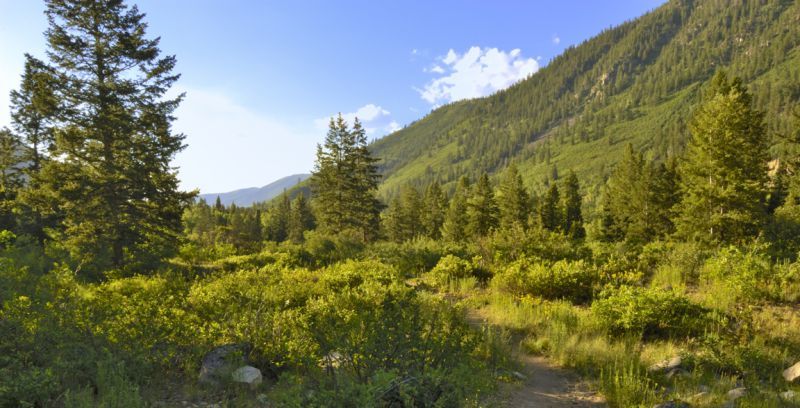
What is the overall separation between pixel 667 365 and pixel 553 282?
4.02 meters

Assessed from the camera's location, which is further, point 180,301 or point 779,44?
point 779,44

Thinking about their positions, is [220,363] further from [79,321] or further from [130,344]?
[79,321]

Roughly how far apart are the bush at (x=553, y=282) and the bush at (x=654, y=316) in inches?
84.4

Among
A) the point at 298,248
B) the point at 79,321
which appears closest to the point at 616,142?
the point at 298,248

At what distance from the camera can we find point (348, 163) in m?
31.9

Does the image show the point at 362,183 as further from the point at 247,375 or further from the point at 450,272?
the point at 247,375

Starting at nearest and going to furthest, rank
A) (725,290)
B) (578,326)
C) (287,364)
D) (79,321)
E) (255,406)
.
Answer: (255,406), (79,321), (287,364), (578,326), (725,290)

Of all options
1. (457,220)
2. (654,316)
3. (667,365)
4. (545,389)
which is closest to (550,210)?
(457,220)

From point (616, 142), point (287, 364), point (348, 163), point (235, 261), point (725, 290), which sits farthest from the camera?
point (616, 142)

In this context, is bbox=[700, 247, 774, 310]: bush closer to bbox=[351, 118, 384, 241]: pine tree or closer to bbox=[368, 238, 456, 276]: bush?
bbox=[368, 238, 456, 276]: bush

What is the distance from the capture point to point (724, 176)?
57.7ft

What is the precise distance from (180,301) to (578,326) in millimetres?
7502

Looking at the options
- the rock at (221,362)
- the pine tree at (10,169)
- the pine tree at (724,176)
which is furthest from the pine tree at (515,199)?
the pine tree at (10,169)

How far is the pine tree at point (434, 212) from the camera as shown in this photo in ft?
182
